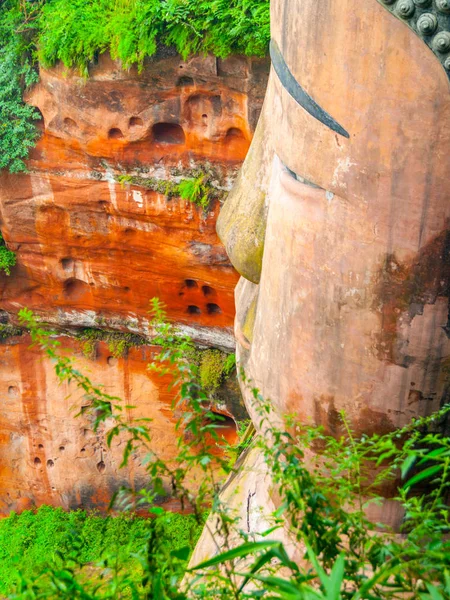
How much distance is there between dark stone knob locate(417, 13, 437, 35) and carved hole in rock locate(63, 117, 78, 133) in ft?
17.7

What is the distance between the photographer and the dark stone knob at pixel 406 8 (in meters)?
2.23

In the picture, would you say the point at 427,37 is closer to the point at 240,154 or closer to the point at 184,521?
the point at 240,154

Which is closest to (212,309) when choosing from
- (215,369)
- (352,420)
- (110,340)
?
(215,369)

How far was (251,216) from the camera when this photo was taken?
3.40 m

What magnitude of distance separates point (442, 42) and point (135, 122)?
503 cm

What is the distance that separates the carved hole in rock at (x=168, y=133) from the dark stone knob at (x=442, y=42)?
493 centimetres

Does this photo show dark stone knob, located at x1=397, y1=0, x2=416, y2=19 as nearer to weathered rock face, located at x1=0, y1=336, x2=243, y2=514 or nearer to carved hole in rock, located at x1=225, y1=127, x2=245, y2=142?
carved hole in rock, located at x1=225, y1=127, x2=245, y2=142

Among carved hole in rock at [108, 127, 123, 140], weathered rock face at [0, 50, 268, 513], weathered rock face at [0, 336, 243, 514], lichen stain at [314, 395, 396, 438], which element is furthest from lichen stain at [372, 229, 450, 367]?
weathered rock face at [0, 336, 243, 514]

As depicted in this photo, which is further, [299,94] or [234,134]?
[234,134]

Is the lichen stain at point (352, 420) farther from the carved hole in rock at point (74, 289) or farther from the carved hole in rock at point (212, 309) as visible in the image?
the carved hole in rock at point (74, 289)

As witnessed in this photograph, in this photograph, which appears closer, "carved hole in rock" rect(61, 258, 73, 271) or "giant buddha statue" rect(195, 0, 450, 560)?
"giant buddha statue" rect(195, 0, 450, 560)

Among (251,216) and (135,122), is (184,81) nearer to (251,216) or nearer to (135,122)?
(135,122)

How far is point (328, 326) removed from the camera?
8.87 feet

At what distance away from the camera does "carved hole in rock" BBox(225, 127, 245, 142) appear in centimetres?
664
